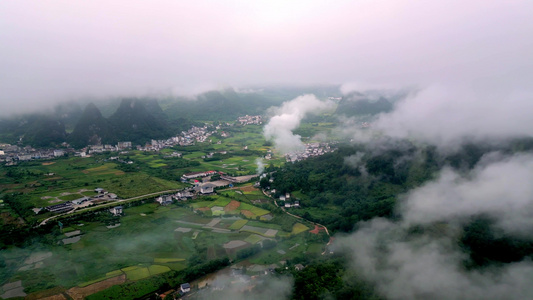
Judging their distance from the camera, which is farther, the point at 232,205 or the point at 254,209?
the point at 232,205

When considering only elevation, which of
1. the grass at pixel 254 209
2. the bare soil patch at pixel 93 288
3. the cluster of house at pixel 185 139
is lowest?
the grass at pixel 254 209

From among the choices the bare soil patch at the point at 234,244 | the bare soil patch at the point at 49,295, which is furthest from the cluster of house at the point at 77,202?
the bare soil patch at the point at 234,244

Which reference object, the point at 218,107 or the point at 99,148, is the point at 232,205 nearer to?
the point at 99,148

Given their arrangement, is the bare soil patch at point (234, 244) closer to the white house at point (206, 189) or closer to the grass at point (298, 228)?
the grass at point (298, 228)

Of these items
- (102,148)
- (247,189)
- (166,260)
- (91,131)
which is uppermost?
(91,131)

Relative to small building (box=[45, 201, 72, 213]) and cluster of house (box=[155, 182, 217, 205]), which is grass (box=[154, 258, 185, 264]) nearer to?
cluster of house (box=[155, 182, 217, 205])

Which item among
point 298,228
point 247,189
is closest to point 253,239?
point 298,228

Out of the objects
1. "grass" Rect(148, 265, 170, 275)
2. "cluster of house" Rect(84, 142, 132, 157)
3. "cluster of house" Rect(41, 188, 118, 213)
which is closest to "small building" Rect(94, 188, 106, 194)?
"cluster of house" Rect(41, 188, 118, 213)
